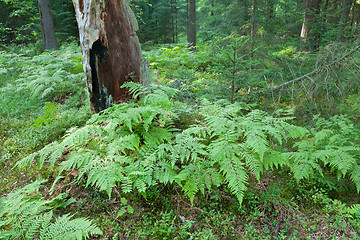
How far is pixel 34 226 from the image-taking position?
2.07 metres

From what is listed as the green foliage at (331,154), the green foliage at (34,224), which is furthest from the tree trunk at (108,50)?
the green foliage at (331,154)

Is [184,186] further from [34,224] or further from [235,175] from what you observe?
[34,224]

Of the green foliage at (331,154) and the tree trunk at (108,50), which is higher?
the tree trunk at (108,50)

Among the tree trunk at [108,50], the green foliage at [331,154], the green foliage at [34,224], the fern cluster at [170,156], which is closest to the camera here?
the green foliage at [34,224]

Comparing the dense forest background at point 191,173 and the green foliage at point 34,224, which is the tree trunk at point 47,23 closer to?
the dense forest background at point 191,173

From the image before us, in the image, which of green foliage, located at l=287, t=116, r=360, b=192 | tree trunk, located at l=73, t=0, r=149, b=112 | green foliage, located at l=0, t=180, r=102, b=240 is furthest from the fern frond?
tree trunk, located at l=73, t=0, r=149, b=112

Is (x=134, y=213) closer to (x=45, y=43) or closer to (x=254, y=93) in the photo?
(x=254, y=93)

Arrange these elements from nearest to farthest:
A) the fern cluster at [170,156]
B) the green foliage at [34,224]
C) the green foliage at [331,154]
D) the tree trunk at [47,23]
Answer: the green foliage at [34,224] < the fern cluster at [170,156] < the green foliage at [331,154] < the tree trunk at [47,23]

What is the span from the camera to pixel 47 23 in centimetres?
1127

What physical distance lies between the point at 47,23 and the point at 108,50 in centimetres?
1092

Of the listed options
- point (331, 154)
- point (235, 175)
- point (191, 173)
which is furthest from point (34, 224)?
point (331, 154)

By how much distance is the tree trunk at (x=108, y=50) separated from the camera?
3.30 m

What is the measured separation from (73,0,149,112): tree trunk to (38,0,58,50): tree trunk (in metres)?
10.4

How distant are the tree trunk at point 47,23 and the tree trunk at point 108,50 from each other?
10383 mm
